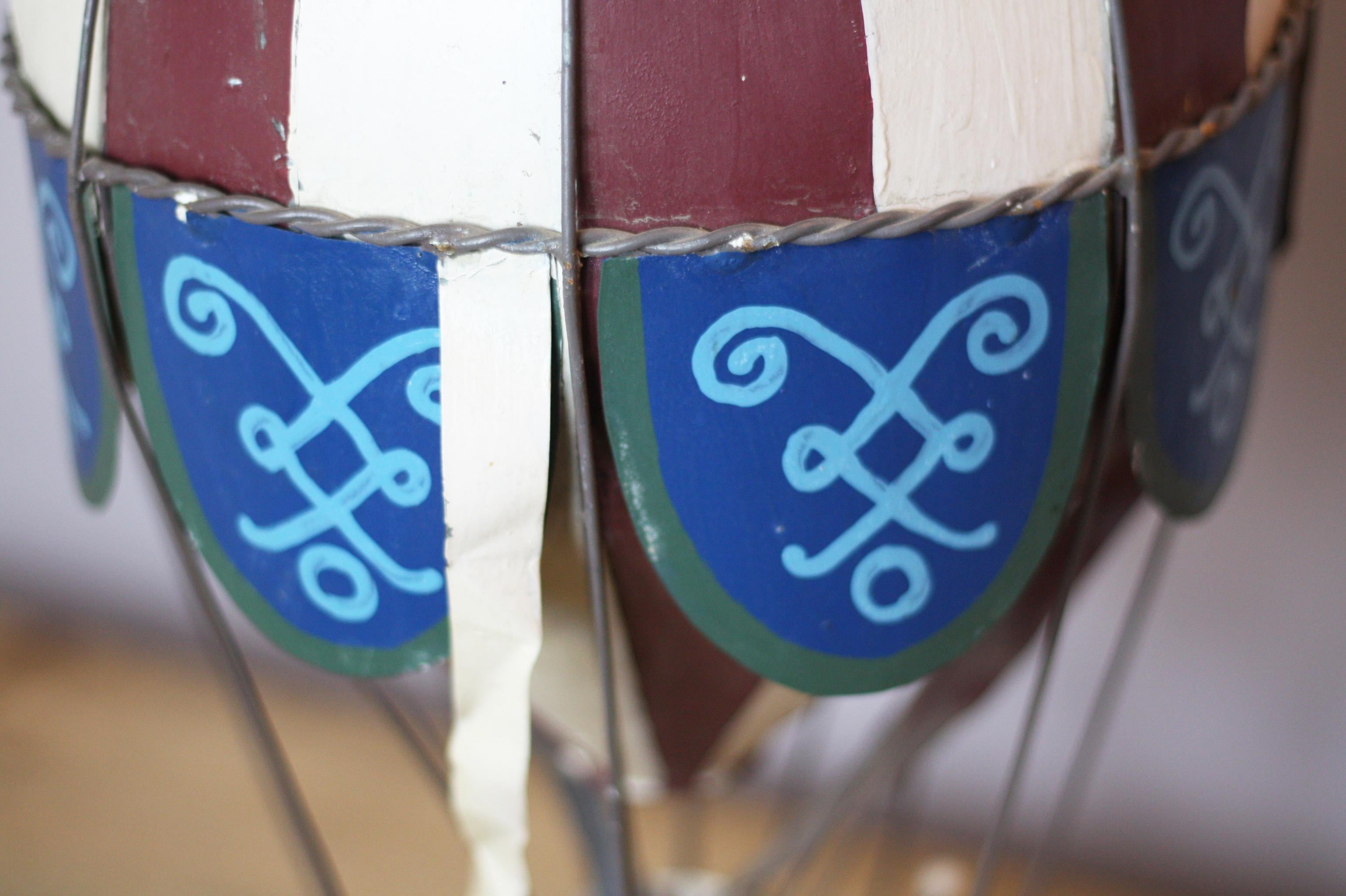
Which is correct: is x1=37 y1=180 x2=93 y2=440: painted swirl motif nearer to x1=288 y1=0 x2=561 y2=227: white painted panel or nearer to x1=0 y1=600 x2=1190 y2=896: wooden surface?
x1=288 y1=0 x2=561 y2=227: white painted panel

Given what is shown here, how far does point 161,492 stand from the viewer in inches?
27.4

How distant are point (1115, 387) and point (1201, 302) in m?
0.08

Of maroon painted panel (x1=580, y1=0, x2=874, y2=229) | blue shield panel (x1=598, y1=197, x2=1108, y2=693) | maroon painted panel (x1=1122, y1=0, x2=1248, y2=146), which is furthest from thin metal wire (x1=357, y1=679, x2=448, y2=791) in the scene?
maroon painted panel (x1=1122, y1=0, x2=1248, y2=146)

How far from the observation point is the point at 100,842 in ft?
5.11

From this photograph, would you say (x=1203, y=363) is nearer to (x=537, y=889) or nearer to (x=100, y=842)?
(x=537, y=889)

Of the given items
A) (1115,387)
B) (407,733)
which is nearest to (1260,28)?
(1115,387)

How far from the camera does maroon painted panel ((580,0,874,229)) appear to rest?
0.52 m

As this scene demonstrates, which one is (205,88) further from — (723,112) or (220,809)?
(220,809)

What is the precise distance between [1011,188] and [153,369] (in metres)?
0.42

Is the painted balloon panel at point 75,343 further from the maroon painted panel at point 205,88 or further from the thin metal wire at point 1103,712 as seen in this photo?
the thin metal wire at point 1103,712

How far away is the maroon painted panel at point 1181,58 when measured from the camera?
1.89 ft

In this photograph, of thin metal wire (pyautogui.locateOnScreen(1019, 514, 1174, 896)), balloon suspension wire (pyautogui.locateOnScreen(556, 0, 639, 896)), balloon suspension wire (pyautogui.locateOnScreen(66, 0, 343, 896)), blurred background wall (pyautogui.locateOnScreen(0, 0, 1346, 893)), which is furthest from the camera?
blurred background wall (pyautogui.locateOnScreen(0, 0, 1346, 893))

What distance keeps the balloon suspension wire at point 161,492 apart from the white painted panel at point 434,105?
0.14m

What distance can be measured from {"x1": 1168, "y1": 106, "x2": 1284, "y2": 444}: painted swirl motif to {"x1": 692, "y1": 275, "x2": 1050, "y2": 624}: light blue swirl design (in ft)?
0.36
